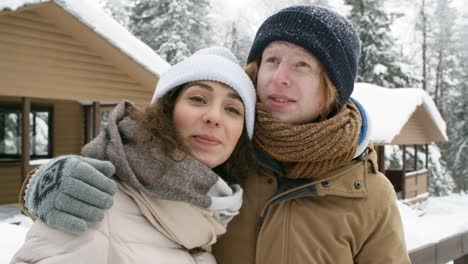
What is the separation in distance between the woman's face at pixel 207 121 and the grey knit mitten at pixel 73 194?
0.44 metres

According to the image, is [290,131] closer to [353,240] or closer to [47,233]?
[353,240]

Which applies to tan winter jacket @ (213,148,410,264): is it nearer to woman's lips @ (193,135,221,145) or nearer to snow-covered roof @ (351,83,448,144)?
woman's lips @ (193,135,221,145)

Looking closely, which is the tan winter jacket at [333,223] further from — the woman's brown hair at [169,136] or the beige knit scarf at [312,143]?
the woman's brown hair at [169,136]

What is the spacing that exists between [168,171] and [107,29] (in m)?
7.31

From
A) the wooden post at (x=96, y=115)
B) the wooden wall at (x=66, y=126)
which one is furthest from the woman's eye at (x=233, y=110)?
the wooden wall at (x=66, y=126)

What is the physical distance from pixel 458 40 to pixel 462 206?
19.9m

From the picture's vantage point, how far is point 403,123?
16.7m

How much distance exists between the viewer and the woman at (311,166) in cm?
212

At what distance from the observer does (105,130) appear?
1778mm

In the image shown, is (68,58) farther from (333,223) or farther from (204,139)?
(333,223)

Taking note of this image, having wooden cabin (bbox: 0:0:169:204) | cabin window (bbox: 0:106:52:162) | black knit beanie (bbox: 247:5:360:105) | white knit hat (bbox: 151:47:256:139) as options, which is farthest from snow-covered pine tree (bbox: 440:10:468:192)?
white knit hat (bbox: 151:47:256:139)

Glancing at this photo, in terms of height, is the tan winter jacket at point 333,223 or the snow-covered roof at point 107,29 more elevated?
the snow-covered roof at point 107,29

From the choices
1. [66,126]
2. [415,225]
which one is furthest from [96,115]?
[415,225]

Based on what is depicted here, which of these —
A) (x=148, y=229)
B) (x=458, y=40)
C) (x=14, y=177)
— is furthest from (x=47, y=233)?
(x=458, y=40)
